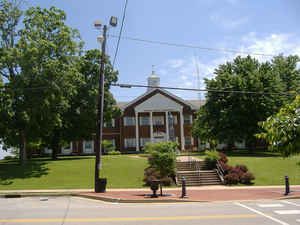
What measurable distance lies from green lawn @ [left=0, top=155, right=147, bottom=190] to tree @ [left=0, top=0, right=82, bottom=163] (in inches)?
112

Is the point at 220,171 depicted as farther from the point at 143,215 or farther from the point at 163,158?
the point at 143,215

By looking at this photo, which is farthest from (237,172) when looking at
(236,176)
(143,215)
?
(143,215)

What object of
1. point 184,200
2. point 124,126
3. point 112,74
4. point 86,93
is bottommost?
point 184,200

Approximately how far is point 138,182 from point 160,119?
26039 millimetres

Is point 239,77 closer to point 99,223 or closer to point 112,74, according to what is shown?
point 112,74

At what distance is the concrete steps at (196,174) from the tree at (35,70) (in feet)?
38.7

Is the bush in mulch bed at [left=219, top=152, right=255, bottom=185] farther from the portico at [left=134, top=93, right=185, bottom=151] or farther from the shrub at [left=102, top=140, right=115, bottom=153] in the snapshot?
the shrub at [left=102, top=140, right=115, bottom=153]

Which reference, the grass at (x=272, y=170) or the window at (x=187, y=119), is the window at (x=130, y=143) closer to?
the window at (x=187, y=119)

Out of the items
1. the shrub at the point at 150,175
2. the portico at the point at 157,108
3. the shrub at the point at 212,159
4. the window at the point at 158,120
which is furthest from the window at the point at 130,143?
the shrub at the point at 150,175

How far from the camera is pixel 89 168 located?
24953 mm

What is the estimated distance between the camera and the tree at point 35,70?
75.9 feet

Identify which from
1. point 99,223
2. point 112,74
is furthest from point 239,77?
point 99,223

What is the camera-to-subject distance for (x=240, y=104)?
33.7m

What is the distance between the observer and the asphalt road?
8.91 meters
